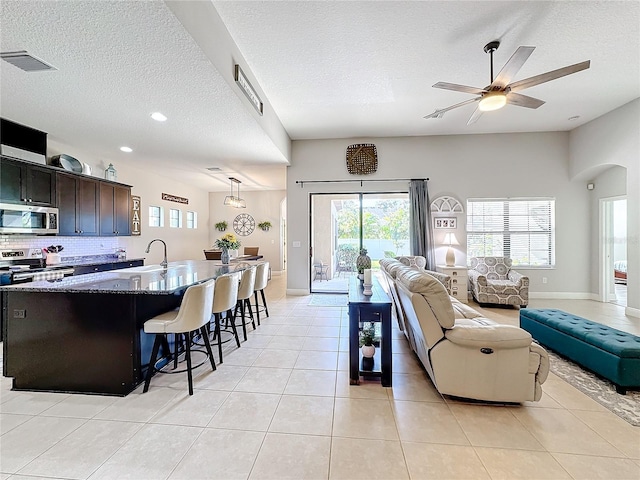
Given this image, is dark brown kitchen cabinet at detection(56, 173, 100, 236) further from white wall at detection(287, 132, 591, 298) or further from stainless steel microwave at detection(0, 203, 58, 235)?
white wall at detection(287, 132, 591, 298)

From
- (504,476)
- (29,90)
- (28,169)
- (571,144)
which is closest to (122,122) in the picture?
(29,90)

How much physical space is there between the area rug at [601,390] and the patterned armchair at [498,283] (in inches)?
94.1

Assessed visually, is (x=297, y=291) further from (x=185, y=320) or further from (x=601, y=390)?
(x=601, y=390)

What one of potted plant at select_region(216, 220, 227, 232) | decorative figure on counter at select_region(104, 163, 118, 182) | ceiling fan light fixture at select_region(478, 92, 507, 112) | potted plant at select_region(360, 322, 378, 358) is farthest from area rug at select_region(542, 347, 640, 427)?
potted plant at select_region(216, 220, 227, 232)

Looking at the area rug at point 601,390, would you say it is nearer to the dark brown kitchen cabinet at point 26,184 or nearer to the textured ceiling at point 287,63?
the textured ceiling at point 287,63

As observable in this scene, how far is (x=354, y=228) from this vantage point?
21.6 ft

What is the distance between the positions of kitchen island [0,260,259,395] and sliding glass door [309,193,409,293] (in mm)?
4372

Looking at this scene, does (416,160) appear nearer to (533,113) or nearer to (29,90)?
(533,113)

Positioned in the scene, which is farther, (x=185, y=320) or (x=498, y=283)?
(x=498, y=283)

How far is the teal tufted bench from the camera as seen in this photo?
2377 millimetres

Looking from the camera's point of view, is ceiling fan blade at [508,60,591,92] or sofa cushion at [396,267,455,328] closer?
sofa cushion at [396,267,455,328]

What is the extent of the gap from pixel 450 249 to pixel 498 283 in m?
1.07

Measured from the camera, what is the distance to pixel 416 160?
625cm

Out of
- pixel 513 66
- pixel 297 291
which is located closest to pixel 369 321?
pixel 513 66
